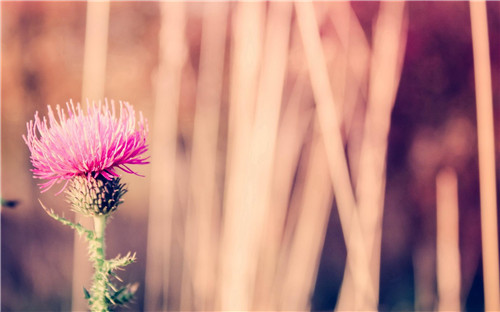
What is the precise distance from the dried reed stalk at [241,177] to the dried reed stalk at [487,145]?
1.72 ft

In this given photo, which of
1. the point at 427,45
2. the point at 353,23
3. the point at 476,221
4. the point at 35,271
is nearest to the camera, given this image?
the point at 353,23

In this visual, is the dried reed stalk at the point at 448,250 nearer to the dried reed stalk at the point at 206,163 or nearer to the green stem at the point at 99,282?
the dried reed stalk at the point at 206,163

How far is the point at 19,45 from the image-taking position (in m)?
1.90

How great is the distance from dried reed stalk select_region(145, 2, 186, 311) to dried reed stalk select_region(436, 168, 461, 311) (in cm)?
87

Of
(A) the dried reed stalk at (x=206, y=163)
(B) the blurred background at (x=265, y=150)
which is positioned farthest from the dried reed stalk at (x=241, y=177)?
(A) the dried reed stalk at (x=206, y=163)

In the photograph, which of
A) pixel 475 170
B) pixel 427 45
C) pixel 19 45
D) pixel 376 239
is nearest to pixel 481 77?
pixel 376 239

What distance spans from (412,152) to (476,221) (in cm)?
52

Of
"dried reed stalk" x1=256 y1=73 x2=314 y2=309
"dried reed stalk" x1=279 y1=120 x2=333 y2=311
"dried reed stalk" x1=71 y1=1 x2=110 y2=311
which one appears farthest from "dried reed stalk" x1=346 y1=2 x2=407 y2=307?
"dried reed stalk" x1=71 y1=1 x2=110 y2=311

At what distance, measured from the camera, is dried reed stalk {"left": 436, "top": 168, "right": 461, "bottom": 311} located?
1.29m

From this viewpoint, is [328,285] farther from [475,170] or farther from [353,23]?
[353,23]

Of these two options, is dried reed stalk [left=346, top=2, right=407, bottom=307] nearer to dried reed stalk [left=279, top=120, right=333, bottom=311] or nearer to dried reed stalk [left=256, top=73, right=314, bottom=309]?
dried reed stalk [left=279, top=120, right=333, bottom=311]

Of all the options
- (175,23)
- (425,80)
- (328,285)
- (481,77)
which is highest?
(425,80)

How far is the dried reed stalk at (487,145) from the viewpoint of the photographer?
0.97m

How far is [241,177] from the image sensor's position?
3.49 ft
